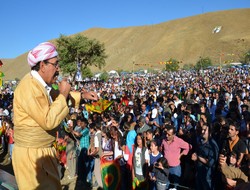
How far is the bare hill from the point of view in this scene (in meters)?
88.1

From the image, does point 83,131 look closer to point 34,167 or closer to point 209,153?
point 209,153

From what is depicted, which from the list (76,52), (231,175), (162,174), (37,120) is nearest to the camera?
(37,120)

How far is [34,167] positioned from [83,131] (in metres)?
5.83

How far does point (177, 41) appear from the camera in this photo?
10350cm

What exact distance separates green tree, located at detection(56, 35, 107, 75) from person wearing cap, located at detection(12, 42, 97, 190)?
161 ft

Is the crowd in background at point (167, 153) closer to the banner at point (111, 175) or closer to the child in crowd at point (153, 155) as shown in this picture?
the child in crowd at point (153, 155)

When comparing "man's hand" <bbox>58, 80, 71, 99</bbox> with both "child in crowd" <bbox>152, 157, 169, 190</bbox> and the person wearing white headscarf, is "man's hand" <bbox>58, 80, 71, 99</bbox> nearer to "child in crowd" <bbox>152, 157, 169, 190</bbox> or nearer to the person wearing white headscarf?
the person wearing white headscarf

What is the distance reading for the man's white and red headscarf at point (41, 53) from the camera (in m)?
2.24

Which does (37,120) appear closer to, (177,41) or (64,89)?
(64,89)

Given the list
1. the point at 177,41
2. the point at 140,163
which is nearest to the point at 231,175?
the point at 140,163

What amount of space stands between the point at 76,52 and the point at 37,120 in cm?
5136

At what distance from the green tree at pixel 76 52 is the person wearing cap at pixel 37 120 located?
49.2m

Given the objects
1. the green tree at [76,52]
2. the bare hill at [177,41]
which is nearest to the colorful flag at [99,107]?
the green tree at [76,52]

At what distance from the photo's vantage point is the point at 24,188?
7.43ft
